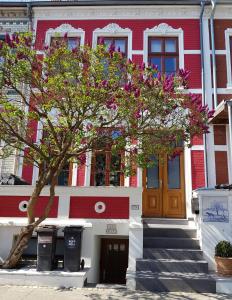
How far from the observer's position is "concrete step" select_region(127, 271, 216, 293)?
21.1 feet

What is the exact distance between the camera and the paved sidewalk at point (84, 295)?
5.89 m

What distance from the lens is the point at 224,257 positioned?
6.83 m

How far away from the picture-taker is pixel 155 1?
1094cm

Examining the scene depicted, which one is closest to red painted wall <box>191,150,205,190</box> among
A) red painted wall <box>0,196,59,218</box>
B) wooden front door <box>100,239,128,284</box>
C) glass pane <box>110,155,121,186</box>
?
glass pane <box>110,155,121,186</box>

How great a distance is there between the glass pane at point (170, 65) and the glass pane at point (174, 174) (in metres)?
2.93

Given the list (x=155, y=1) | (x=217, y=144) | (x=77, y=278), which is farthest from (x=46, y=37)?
(x=77, y=278)

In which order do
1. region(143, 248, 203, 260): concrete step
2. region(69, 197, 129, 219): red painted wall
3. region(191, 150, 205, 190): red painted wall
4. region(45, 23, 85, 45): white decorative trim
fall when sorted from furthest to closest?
region(45, 23, 85, 45): white decorative trim, region(191, 150, 205, 190): red painted wall, region(69, 197, 129, 219): red painted wall, region(143, 248, 203, 260): concrete step

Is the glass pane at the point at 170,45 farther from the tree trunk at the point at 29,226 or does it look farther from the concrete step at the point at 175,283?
the concrete step at the point at 175,283

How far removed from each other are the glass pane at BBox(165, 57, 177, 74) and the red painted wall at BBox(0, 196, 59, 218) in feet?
18.4

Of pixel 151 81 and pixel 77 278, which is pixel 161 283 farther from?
pixel 151 81

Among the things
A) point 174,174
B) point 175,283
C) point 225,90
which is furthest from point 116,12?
point 175,283

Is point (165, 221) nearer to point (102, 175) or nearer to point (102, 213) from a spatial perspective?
point (102, 213)

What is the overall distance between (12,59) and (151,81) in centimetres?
286

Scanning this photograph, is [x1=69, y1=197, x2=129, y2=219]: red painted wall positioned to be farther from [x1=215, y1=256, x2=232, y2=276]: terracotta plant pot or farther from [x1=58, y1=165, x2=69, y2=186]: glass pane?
[x1=215, y1=256, x2=232, y2=276]: terracotta plant pot
